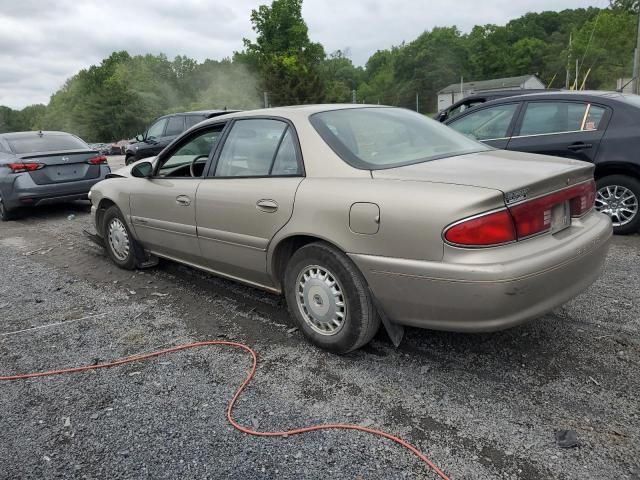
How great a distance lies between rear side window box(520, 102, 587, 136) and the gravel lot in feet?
7.43

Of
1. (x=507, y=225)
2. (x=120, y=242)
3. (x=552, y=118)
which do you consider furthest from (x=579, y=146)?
(x=120, y=242)

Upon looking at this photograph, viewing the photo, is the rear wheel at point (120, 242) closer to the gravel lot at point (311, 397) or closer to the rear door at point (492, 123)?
the gravel lot at point (311, 397)

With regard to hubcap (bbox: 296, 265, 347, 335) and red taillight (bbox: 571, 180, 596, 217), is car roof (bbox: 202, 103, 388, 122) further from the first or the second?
red taillight (bbox: 571, 180, 596, 217)

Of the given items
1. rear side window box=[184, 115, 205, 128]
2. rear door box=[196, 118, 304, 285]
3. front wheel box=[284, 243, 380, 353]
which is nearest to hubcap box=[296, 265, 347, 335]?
front wheel box=[284, 243, 380, 353]

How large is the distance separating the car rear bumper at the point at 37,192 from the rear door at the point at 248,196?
5.60 metres

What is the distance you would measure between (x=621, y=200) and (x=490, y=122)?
5.84 ft

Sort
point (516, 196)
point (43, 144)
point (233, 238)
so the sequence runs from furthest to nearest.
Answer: point (43, 144)
point (233, 238)
point (516, 196)

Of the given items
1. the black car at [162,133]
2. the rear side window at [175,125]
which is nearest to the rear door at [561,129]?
the black car at [162,133]

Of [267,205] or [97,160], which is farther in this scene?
[97,160]

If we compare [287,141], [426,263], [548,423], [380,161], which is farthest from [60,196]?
[548,423]

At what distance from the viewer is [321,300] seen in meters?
3.19

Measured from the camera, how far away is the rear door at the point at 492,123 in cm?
630

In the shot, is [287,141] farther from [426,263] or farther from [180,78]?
[180,78]

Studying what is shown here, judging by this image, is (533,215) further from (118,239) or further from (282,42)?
(282,42)
